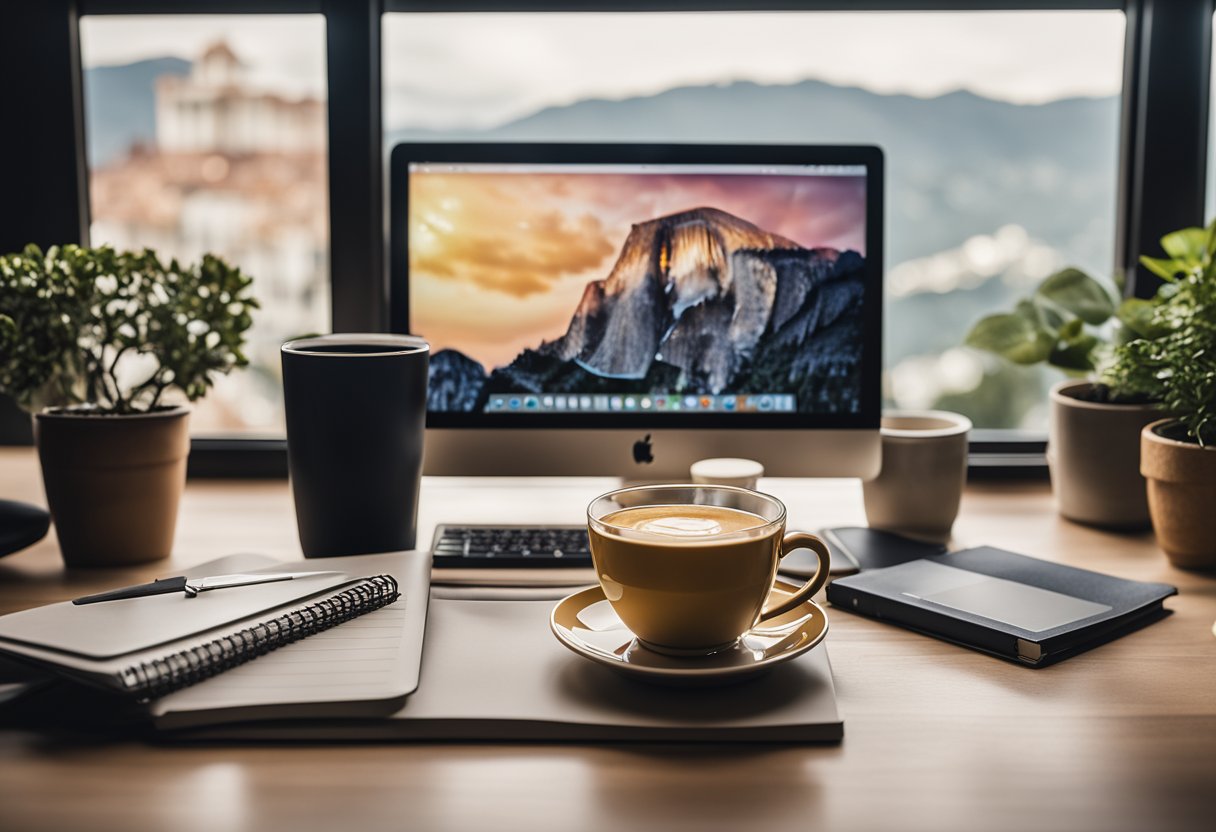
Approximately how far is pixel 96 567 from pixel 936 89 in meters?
1.74

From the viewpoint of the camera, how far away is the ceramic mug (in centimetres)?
110

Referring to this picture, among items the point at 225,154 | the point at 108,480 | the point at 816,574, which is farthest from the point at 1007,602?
the point at 225,154

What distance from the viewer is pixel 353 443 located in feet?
3.02

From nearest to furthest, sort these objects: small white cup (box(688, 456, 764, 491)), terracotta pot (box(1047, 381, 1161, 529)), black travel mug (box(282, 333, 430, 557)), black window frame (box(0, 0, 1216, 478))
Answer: black travel mug (box(282, 333, 430, 557)) → small white cup (box(688, 456, 764, 491)) → terracotta pot (box(1047, 381, 1161, 529)) → black window frame (box(0, 0, 1216, 478))

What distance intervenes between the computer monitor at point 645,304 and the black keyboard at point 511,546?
0.23 feet

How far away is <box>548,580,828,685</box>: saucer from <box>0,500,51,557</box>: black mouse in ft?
1.99

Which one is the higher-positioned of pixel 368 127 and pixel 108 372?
pixel 368 127

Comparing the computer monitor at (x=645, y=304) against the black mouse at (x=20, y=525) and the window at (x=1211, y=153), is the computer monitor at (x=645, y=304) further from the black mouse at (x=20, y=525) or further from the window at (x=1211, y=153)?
the window at (x=1211, y=153)

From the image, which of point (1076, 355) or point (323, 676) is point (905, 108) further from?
point (323, 676)

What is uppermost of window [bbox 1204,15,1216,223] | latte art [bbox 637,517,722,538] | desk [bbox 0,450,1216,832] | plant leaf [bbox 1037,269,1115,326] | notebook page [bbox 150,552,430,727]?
window [bbox 1204,15,1216,223]

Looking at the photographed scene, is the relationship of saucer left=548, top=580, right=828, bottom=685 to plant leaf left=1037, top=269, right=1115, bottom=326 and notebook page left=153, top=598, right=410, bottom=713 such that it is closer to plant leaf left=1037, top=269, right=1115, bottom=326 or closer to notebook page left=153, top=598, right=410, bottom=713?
notebook page left=153, top=598, right=410, bottom=713

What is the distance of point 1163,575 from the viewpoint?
3.31ft

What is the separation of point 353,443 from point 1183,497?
0.82 metres

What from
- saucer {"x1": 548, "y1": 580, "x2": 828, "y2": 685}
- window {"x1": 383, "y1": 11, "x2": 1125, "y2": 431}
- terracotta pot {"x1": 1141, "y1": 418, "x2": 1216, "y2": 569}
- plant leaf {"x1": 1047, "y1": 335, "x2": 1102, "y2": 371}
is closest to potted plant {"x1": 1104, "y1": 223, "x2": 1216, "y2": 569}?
terracotta pot {"x1": 1141, "y1": 418, "x2": 1216, "y2": 569}
